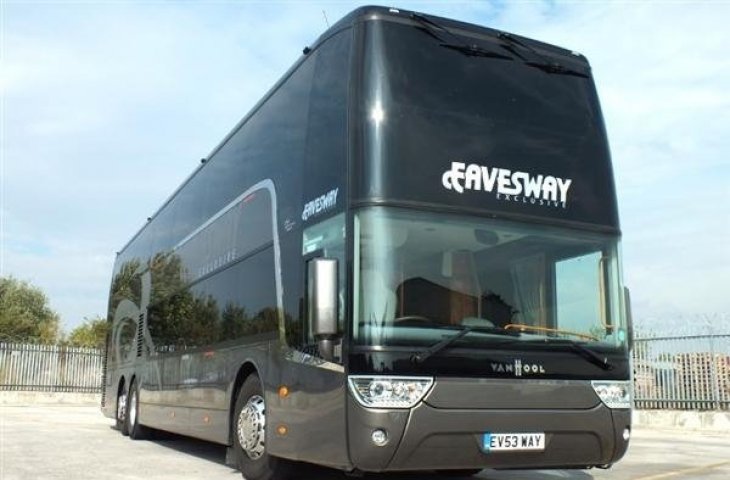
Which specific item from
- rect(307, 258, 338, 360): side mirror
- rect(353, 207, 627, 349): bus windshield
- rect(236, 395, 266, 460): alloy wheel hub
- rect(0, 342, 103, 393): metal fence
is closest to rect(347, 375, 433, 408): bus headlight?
rect(353, 207, 627, 349): bus windshield

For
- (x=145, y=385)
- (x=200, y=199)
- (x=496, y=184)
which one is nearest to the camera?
(x=496, y=184)

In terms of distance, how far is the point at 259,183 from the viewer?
7824mm

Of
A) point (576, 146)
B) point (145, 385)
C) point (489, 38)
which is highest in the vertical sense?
point (489, 38)

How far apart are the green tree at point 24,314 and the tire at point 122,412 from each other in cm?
3165

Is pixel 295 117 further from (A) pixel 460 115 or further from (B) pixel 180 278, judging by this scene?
(B) pixel 180 278

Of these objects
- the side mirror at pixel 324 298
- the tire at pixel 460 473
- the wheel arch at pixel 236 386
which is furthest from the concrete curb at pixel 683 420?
the side mirror at pixel 324 298

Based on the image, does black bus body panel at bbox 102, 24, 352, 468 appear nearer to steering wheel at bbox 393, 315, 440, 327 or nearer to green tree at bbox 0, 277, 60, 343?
steering wheel at bbox 393, 315, 440, 327

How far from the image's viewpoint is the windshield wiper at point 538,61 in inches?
259

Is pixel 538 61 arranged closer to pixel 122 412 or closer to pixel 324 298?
pixel 324 298

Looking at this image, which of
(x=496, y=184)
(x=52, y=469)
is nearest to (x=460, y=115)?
(x=496, y=184)

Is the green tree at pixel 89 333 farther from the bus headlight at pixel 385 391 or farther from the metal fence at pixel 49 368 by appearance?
the bus headlight at pixel 385 391

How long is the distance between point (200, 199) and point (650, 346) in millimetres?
11565

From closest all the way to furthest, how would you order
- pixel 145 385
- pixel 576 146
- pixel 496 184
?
1. pixel 496 184
2. pixel 576 146
3. pixel 145 385

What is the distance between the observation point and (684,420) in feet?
53.1
